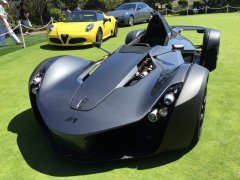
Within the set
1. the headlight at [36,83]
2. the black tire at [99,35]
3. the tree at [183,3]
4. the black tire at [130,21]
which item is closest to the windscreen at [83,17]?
the black tire at [99,35]

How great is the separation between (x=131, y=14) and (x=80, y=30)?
24.5ft

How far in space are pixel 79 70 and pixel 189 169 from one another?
2258 mm

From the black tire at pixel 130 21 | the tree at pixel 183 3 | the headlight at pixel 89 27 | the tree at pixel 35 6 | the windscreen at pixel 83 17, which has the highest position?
the windscreen at pixel 83 17

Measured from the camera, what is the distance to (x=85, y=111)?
3.44 m

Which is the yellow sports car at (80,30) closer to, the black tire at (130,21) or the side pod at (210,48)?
the side pod at (210,48)

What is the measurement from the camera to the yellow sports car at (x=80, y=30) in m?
10.5

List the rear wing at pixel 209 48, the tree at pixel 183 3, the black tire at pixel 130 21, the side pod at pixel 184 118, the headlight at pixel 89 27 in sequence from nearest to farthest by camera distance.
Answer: the side pod at pixel 184 118 → the rear wing at pixel 209 48 → the headlight at pixel 89 27 → the black tire at pixel 130 21 → the tree at pixel 183 3

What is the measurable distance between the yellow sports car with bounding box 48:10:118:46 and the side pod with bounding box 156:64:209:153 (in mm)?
7463

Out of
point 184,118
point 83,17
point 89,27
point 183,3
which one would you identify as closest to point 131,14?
point 83,17

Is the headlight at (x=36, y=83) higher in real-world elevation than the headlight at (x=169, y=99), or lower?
lower

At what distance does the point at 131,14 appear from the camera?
57.5 feet

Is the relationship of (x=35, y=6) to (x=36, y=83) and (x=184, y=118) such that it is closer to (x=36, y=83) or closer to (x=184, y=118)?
(x=36, y=83)

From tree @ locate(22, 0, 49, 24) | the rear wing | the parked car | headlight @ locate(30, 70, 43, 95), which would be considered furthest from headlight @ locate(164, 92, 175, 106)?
tree @ locate(22, 0, 49, 24)

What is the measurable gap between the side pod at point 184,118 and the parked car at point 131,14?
14.1m
